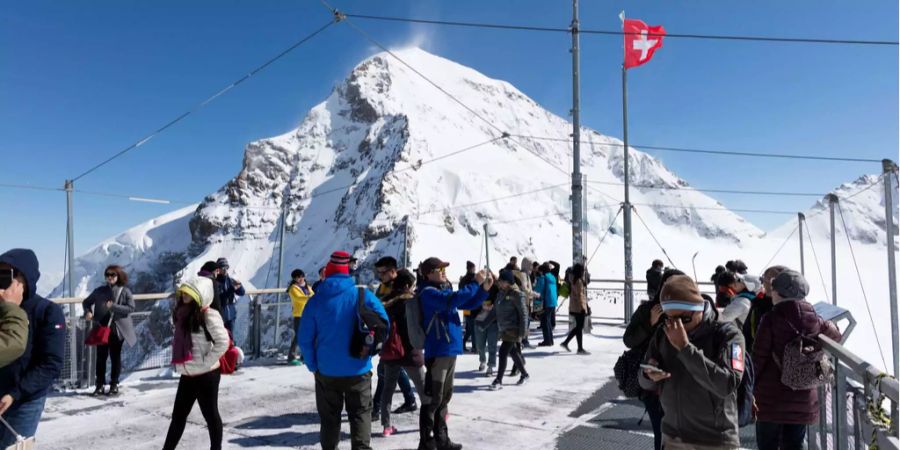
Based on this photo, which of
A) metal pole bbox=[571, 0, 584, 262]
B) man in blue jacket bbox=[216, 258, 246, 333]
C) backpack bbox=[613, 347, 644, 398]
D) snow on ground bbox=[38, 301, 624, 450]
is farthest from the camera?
metal pole bbox=[571, 0, 584, 262]

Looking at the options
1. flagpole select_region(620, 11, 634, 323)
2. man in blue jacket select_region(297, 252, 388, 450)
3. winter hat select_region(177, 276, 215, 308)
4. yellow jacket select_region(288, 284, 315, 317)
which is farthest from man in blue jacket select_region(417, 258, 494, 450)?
flagpole select_region(620, 11, 634, 323)

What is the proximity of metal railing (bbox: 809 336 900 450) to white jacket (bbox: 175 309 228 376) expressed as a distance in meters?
4.38

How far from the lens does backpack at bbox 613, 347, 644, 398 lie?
10.6 ft

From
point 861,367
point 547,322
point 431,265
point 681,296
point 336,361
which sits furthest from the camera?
point 547,322

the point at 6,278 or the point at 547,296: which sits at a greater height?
the point at 6,278

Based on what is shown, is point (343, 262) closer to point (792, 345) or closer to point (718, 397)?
point (718, 397)

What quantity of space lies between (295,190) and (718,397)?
169991 millimetres

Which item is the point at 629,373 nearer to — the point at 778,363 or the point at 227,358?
the point at 778,363

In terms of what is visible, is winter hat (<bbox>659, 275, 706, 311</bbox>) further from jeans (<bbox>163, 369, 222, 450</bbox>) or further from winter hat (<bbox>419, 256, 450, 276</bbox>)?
jeans (<bbox>163, 369, 222, 450</bbox>)

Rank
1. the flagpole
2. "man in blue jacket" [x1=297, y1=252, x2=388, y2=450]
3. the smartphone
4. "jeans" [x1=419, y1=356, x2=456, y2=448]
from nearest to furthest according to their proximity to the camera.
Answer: the smartphone → "man in blue jacket" [x1=297, y1=252, x2=388, y2=450] → "jeans" [x1=419, y1=356, x2=456, y2=448] → the flagpole

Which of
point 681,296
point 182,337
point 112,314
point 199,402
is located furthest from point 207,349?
point 112,314

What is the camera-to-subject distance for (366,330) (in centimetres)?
406

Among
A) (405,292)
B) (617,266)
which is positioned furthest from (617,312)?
(617,266)

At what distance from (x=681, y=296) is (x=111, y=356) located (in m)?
7.66
